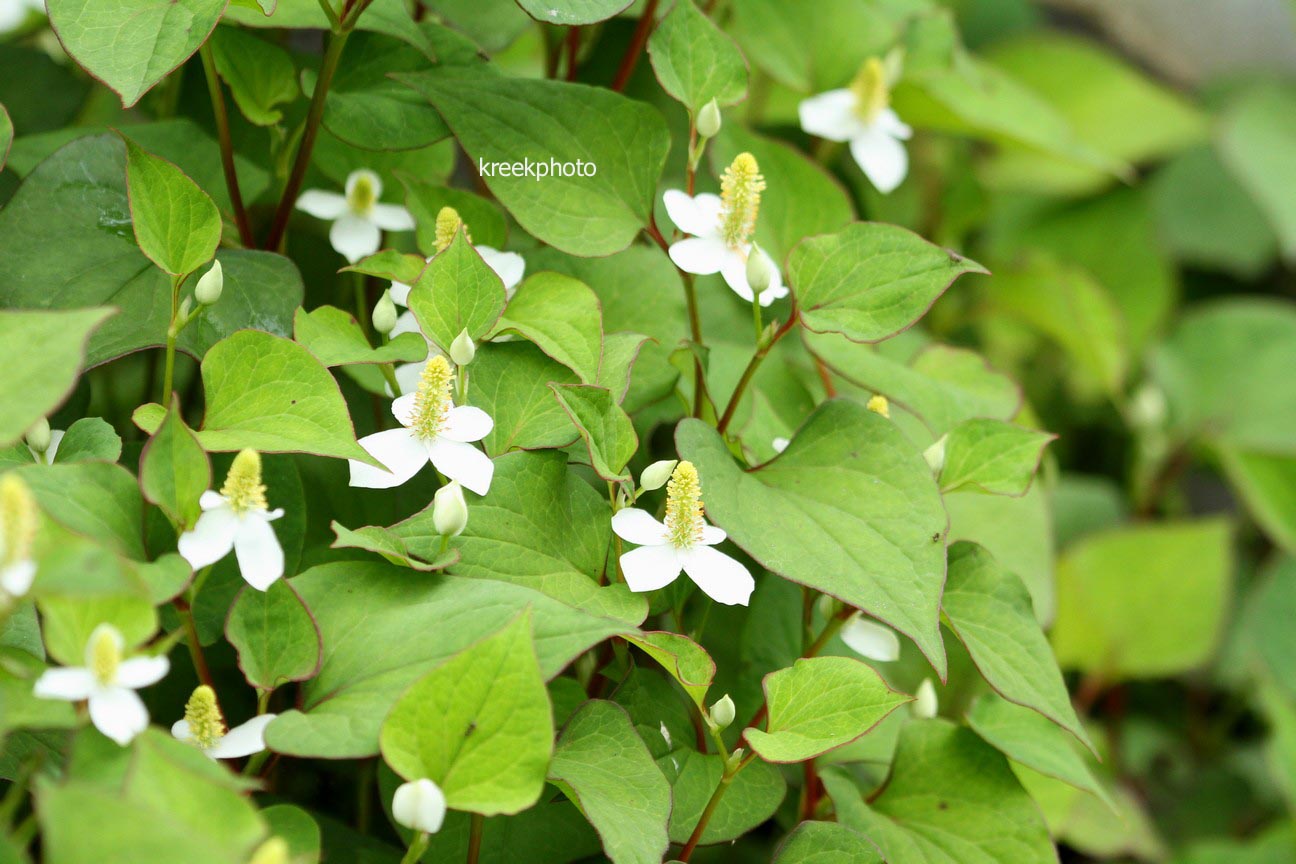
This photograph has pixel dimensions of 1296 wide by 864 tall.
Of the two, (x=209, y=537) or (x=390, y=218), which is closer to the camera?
(x=209, y=537)

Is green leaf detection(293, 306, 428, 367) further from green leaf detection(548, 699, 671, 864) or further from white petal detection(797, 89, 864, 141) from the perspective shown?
white petal detection(797, 89, 864, 141)

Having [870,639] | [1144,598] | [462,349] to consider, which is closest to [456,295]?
[462,349]

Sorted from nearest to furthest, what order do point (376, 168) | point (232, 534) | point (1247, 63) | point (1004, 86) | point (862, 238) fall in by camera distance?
point (232, 534) → point (862, 238) → point (376, 168) → point (1004, 86) → point (1247, 63)

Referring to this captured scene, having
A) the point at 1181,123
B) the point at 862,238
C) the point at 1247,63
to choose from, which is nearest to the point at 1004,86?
the point at 862,238

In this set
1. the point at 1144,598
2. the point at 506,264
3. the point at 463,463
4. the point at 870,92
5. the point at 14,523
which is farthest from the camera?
the point at 1144,598

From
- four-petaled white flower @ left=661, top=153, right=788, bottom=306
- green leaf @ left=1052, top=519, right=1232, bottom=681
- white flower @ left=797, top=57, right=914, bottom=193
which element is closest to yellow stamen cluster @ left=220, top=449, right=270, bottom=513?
four-petaled white flower @ left=661, top=153, right=788, bottom=306

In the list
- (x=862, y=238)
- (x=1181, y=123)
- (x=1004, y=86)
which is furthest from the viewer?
(x=1181, y=123)

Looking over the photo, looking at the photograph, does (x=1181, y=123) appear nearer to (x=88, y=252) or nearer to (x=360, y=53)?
(x=360, y=53)

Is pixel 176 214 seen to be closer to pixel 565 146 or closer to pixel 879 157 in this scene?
pixel 565 146
